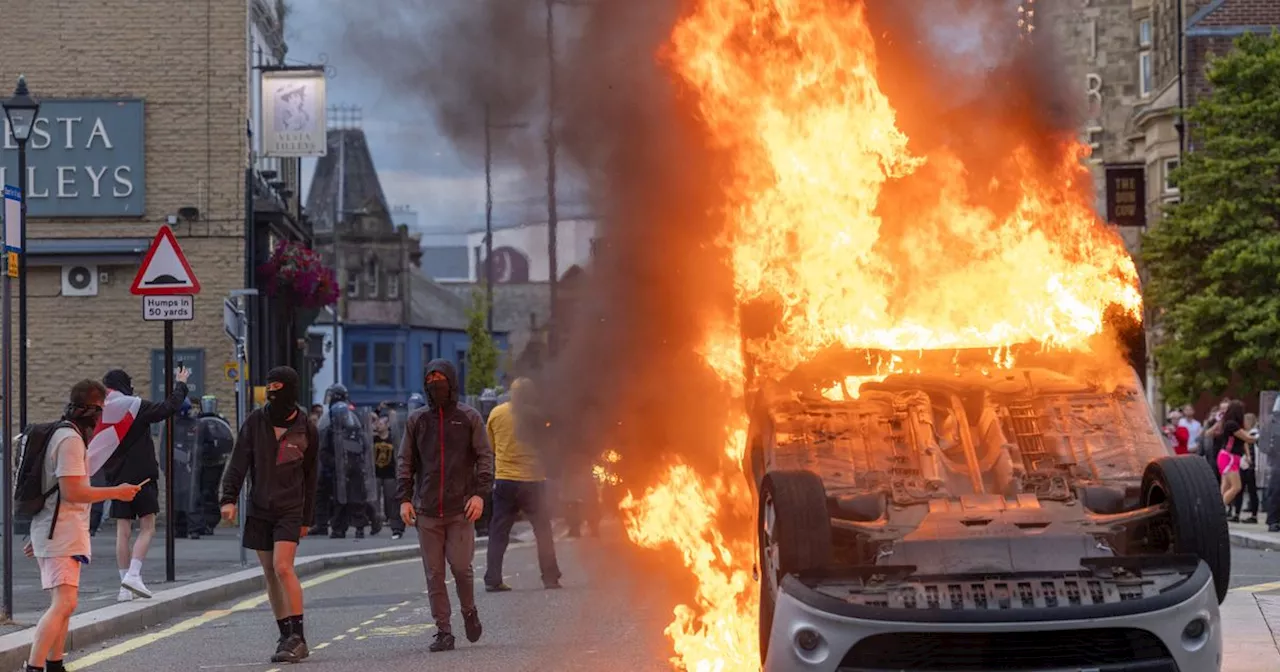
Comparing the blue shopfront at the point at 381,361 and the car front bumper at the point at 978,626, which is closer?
the car front bumper at the point at 978,626

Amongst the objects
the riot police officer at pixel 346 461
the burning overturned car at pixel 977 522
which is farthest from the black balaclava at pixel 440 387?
the riot police officer at pixel 346 461

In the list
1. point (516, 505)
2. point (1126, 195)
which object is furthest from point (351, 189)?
point (516, 505)

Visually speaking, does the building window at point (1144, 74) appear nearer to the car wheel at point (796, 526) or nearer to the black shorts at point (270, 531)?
the black shorts at point (270, 531)

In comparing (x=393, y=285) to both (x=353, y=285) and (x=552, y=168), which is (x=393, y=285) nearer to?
(x=353, y=285)

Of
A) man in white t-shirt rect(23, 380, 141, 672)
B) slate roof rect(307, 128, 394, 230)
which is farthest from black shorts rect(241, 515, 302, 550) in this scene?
slate roof rect(307, 128, 394, 230)

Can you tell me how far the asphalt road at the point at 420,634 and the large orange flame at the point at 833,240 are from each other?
36.0 inches

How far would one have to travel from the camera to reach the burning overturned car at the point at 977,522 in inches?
299

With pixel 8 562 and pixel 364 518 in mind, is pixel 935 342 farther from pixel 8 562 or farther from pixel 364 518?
pixel 364 518

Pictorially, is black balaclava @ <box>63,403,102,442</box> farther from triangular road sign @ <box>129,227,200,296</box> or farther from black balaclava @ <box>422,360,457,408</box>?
triangular road sign @ <box>129,227,200,296</box>

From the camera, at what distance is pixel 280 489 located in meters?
12.2

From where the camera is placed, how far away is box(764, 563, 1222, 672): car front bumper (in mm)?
7484

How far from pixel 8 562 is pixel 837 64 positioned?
6.77 m

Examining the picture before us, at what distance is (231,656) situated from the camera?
1273cm

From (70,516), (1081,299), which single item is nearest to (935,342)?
(1081,299)
